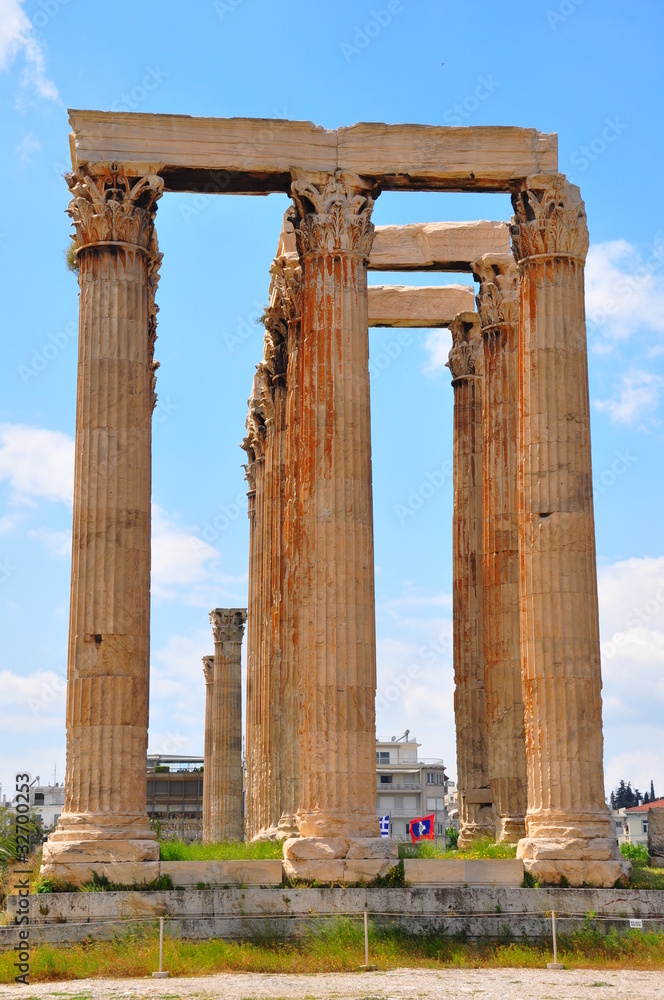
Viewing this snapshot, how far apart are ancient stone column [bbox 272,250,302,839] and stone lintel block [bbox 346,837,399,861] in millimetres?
7429

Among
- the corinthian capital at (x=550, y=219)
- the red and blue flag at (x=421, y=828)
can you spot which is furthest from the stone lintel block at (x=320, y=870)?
the red and blue flag at (x=421, y=828)

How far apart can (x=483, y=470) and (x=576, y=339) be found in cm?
793

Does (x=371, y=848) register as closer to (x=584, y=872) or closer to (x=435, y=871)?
(x=435, y=871)

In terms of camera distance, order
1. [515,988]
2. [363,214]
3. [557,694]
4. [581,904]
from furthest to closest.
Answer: [363,214]
[557,694]
[581,904]
[515,988]

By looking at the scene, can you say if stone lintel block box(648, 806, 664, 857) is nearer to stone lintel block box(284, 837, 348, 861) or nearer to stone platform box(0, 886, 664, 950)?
stone platform box(0, 886, 664, 950)

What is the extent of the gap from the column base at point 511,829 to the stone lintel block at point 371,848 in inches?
270

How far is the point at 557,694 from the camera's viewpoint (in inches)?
1339

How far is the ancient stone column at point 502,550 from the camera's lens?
39.7 m

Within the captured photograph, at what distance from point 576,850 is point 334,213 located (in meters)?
15.5

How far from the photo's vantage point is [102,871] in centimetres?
3161

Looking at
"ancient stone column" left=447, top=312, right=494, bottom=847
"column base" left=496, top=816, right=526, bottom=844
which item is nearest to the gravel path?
"column base" left=496, top=816, right=526, bottom=844

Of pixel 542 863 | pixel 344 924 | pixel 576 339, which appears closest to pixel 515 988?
pixel 344 924

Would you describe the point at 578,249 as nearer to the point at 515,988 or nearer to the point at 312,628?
the point at 312,628

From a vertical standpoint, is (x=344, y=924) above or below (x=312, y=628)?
below
